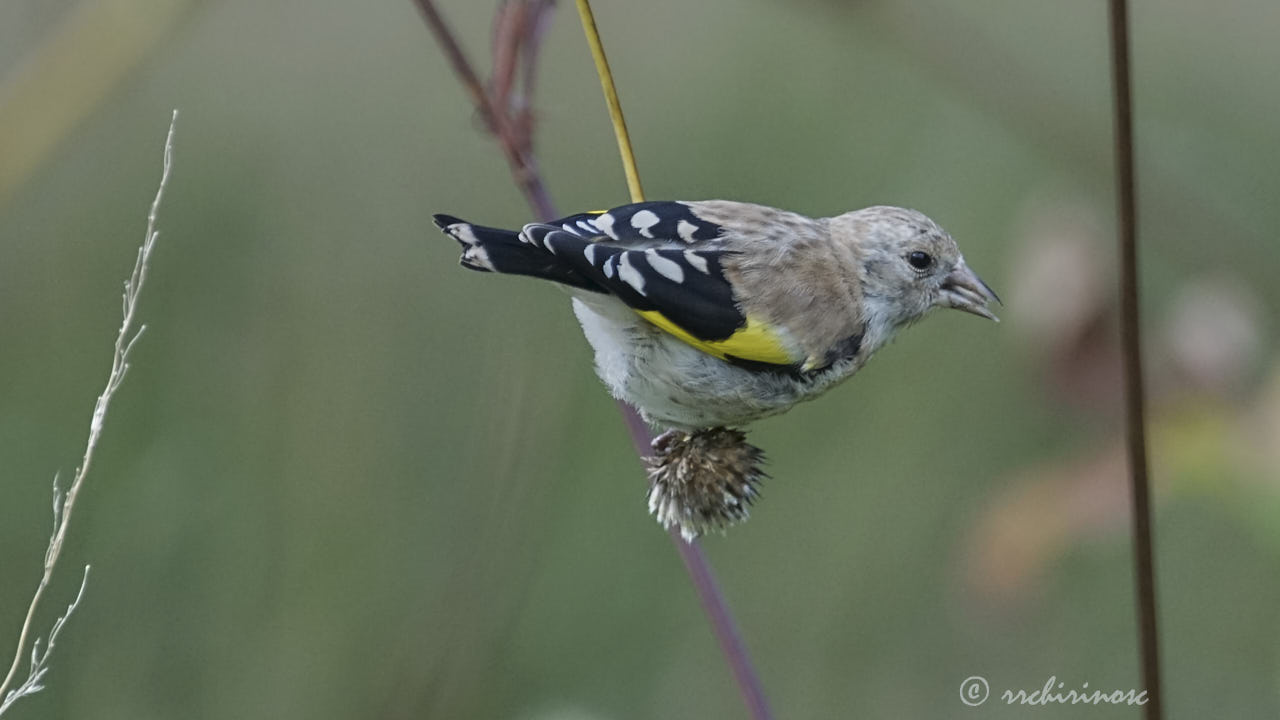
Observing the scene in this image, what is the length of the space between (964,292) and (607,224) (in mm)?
883

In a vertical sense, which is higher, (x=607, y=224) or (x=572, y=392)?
(x=572, y=392)

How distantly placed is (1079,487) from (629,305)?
3.23 ft

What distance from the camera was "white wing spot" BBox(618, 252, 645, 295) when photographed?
2412 mm

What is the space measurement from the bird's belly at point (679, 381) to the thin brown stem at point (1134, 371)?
1028mm

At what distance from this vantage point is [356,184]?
17.1 ft

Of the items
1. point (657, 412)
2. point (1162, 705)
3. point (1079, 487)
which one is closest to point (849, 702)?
point (1079, 487)

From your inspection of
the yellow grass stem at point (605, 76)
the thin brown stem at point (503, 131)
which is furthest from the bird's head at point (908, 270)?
the thin brown stem at point (503, 131)

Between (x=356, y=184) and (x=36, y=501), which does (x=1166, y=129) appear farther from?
(x=36, y=501)

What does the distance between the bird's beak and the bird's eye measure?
0.07m

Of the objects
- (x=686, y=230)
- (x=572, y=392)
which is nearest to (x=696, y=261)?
(x=686, y=230)

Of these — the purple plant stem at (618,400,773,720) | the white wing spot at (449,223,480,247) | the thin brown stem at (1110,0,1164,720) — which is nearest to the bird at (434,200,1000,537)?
the white wing spot at (449,223,480,247)

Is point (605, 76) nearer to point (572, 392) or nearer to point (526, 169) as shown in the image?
point (526, 169)

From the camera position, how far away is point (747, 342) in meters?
2.55

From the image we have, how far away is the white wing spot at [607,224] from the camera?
2.43 meters
